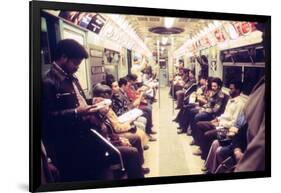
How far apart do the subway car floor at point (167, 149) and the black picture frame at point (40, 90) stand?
38mm

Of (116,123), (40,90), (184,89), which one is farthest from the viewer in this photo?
(184,89)

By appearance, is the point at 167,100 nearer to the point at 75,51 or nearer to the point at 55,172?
the point at 75,51

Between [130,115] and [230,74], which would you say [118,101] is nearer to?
[130,115]

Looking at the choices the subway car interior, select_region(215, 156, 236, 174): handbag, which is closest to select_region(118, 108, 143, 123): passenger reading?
the subway car interior

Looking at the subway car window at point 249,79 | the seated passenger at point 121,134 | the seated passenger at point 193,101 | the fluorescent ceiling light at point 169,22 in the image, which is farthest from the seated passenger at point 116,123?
the subway car window at point 249,79

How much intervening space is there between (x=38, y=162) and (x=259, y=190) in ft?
3.50

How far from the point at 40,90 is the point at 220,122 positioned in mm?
881

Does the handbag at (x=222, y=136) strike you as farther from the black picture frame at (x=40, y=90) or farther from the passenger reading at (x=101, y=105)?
the passenger reading at (x=101, y=105)

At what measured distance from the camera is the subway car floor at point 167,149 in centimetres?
196

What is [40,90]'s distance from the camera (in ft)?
5.79

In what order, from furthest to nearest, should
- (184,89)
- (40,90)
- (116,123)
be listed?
(184,89) < (116,123) < (40,90)

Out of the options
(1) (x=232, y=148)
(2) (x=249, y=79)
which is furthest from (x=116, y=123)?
(2) (x=249, y=79)

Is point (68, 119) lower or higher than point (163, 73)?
lower

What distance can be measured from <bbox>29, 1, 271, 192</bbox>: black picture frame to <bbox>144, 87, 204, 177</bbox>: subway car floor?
0.04 meters
